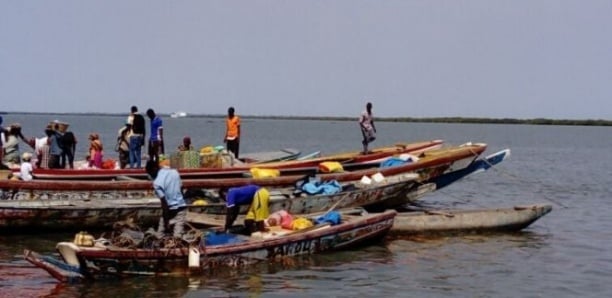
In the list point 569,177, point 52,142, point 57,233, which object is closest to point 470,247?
point 57,233

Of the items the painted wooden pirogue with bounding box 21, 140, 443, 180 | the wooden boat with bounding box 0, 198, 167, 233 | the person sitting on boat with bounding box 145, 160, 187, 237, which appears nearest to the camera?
the person sitting on boat with bounding box 145, 160, 187, 237

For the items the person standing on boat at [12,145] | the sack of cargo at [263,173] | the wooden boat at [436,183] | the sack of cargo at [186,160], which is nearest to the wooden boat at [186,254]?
the sack of cargo at [263,173]

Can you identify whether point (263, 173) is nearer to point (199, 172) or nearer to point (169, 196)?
point (199, 172)

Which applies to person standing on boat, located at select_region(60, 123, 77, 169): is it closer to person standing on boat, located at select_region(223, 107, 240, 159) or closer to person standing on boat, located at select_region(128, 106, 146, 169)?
person standing on boat, located at select_region(128, 106, 146, 169)

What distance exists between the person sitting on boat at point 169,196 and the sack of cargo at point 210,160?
671cm

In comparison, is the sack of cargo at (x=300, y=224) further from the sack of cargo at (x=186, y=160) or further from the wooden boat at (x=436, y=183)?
the sack of cargo at (x=186, y=160)

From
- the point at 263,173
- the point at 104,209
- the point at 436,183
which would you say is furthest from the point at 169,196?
the point at 436,183

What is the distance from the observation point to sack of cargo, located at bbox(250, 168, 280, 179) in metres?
18.1

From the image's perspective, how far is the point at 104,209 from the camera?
16016mm

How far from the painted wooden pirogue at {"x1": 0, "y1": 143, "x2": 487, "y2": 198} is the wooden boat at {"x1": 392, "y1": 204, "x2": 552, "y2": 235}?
198 cm

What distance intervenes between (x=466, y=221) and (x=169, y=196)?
7392mm

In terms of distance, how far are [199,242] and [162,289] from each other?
971 mm

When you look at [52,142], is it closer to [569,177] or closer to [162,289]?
[162,289]

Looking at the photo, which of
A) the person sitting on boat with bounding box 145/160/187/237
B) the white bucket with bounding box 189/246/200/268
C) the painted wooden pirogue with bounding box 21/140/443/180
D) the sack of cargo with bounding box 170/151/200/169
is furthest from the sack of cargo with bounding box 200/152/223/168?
the white bucket with bounding box 189/246/200/268
